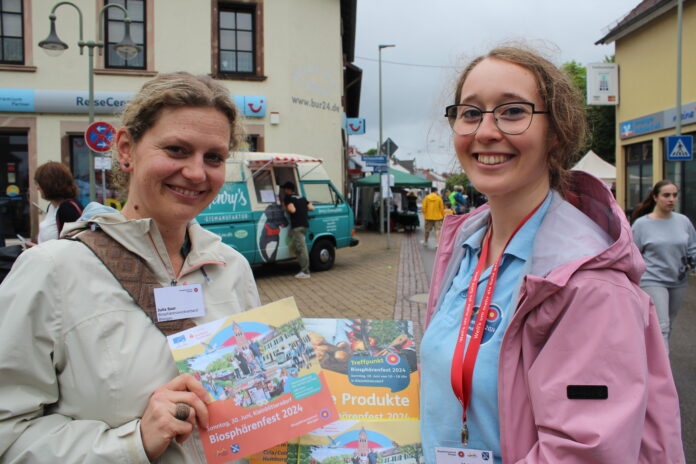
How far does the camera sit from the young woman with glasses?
1123mm

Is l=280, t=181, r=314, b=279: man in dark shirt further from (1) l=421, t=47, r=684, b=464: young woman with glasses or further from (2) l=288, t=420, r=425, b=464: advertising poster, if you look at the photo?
(2) l=288, t=420, r=425, b=464: advertising poster

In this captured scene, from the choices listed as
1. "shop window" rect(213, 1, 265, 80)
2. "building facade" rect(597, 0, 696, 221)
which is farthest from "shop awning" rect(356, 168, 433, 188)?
"shop window" rect(213, 1, 265, 80)

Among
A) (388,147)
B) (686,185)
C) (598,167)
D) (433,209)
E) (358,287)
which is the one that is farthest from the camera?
(598,167)

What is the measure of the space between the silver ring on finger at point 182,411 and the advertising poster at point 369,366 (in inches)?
18.9

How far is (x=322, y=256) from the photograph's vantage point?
11594 millimetres

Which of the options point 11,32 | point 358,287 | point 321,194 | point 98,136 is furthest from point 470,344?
point 11,32

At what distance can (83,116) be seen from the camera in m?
14.6

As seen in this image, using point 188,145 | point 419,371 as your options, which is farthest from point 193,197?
point 419,371

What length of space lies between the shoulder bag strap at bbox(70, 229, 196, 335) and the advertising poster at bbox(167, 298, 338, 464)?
71mm

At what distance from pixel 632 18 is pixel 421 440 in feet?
64.7

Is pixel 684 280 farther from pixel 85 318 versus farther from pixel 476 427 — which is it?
pixel 85 318

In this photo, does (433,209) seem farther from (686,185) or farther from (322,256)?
(686,185)

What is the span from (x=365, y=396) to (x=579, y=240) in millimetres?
851

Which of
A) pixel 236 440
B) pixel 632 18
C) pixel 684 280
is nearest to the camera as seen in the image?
pixel 236 440
